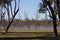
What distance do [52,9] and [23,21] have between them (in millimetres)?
41297

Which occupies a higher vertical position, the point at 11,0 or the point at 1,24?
the point at 11,0

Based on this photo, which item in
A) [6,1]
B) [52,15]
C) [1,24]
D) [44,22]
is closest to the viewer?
[52,15]

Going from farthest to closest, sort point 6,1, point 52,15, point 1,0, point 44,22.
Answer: point 44,22, point 6,1, point 1,0, point 52,15

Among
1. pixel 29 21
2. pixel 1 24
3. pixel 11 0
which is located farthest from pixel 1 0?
pixel 29 21

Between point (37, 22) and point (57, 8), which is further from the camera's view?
point (37, 22)

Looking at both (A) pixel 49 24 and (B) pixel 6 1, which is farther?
(A) pixel 49 24

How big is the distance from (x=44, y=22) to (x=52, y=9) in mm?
37935

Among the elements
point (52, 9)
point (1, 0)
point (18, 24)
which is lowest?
point (18, 24)

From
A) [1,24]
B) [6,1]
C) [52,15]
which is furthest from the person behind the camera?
[1,24]

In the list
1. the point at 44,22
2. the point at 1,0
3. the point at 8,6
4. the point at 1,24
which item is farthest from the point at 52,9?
the point at 44,22

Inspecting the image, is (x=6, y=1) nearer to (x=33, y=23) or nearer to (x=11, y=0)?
(x=11, y=0)

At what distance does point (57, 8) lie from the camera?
20.6m

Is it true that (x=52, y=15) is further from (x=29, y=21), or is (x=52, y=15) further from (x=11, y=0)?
(x=29, y=21)

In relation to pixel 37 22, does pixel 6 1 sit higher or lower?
higher
